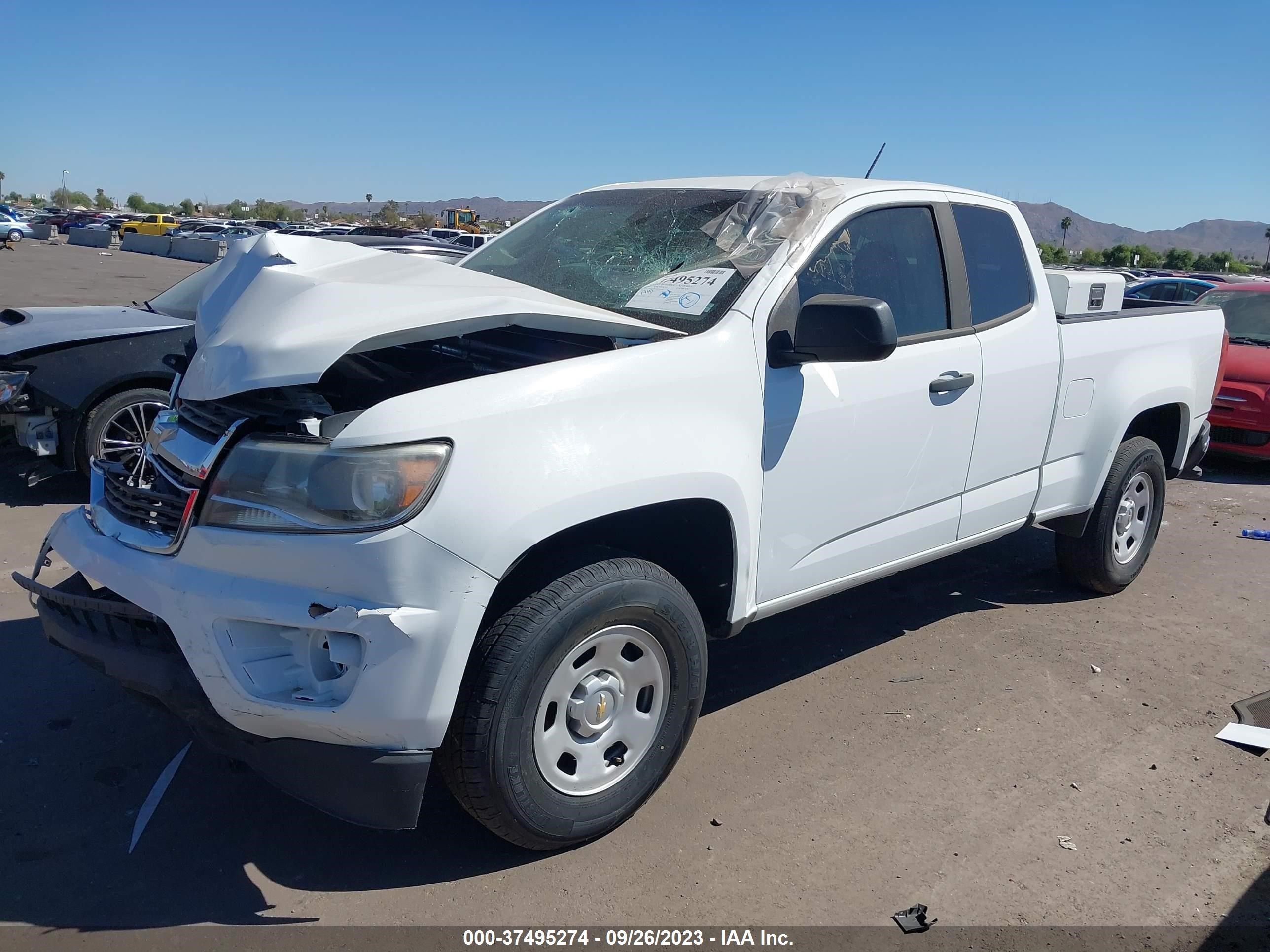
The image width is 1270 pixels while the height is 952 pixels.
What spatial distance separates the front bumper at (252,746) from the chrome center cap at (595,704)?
1.63 feet

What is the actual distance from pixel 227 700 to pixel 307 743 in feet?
0.78

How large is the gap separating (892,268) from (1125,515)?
94.8 inches

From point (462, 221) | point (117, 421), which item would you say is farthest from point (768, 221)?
point (462, 221)

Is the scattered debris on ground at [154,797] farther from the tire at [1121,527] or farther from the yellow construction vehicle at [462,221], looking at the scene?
the yellow construction vehicle at [462,221]

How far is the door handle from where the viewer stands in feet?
12.6

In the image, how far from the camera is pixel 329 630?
2.43 metres

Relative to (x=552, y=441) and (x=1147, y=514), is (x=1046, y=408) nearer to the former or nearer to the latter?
(x=1147, y=514)

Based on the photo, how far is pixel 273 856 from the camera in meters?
2.93

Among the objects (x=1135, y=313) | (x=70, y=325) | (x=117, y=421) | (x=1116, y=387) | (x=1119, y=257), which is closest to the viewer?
(x=1116, y=387)

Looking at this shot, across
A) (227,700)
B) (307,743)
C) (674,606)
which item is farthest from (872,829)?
(227,700)

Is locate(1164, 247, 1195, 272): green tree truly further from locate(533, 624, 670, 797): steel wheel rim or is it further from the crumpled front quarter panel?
locate(533, 624, 670, 797): steel wheel rim

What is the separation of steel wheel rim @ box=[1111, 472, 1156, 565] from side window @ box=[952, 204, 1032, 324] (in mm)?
1424

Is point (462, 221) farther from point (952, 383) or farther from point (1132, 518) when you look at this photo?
point (952, 383)

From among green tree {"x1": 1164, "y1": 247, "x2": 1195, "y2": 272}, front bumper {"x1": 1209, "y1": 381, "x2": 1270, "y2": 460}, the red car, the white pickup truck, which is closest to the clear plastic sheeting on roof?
the white pickup truck
